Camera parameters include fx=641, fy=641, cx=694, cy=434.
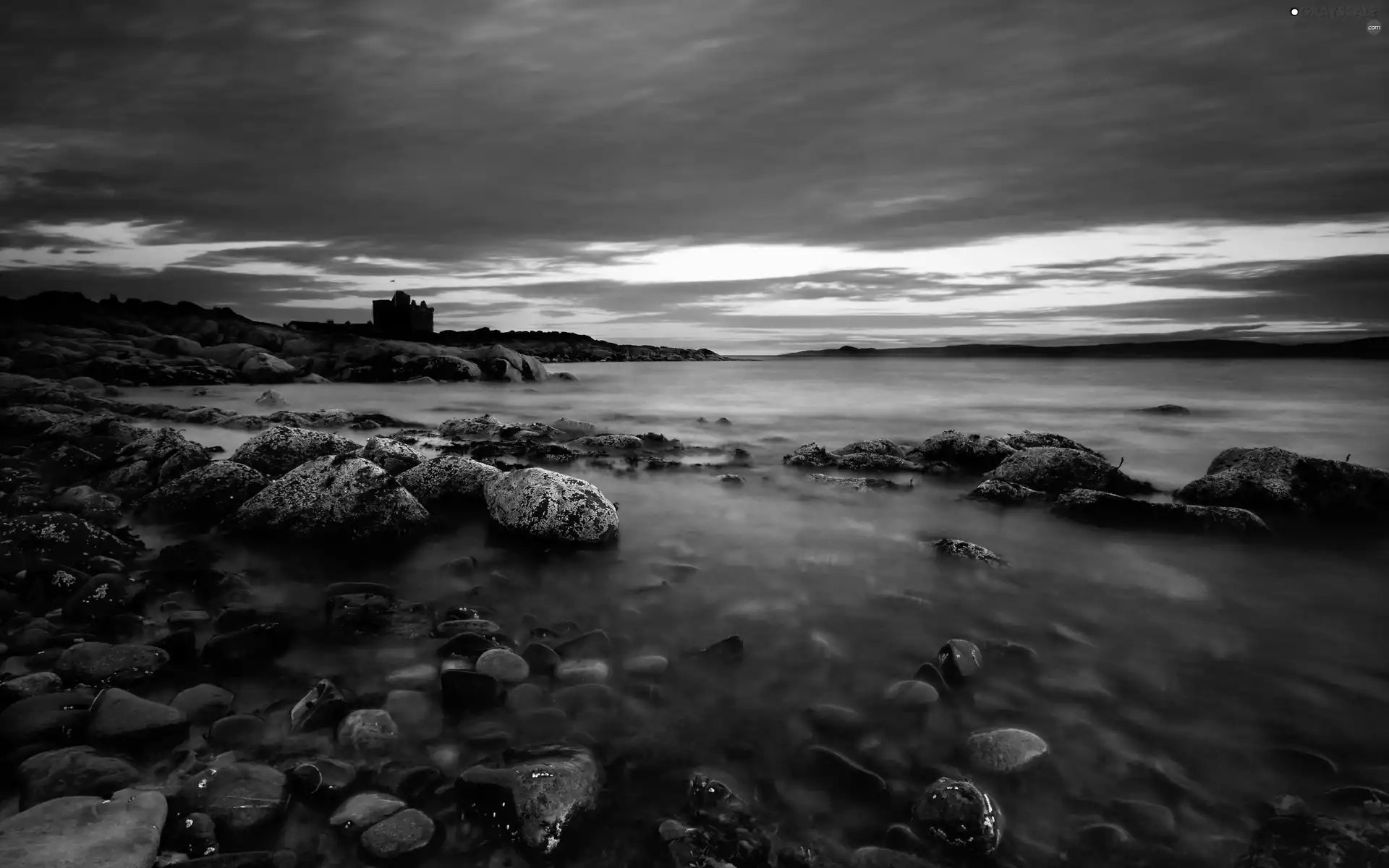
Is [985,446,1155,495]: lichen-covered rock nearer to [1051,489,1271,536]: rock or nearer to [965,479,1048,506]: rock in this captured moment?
[965,479,1048,506]: rock

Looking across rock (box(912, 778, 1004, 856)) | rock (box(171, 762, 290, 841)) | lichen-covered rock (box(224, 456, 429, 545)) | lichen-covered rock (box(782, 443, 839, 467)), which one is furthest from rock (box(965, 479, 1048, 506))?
rock (box(171, 762, 290, 841))

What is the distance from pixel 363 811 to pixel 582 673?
1311 millimetres

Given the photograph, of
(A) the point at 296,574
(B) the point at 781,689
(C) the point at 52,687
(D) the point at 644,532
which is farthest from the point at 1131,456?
(C) the point at 52,687

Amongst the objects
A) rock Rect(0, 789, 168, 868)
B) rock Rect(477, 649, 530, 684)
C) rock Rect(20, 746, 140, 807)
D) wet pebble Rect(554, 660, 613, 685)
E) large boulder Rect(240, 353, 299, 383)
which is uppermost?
large boulder Rect(240, 353, 299, 383)

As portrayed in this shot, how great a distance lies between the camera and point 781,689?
357cm

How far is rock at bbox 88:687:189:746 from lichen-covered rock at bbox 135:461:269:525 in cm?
413

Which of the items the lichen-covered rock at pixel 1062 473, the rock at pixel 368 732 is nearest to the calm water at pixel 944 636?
the rock at pixel 368 732

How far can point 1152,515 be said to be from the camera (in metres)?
7.25

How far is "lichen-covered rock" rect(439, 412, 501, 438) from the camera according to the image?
14.5m

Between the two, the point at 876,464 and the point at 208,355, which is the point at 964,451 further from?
the point at 208,355

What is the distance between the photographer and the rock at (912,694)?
11.2 feet

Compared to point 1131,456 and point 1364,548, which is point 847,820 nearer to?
point 1364,548

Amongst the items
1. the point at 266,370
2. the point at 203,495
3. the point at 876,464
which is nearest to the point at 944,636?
the point at 876,464

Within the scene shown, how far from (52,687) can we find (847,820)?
3915 millimetres
